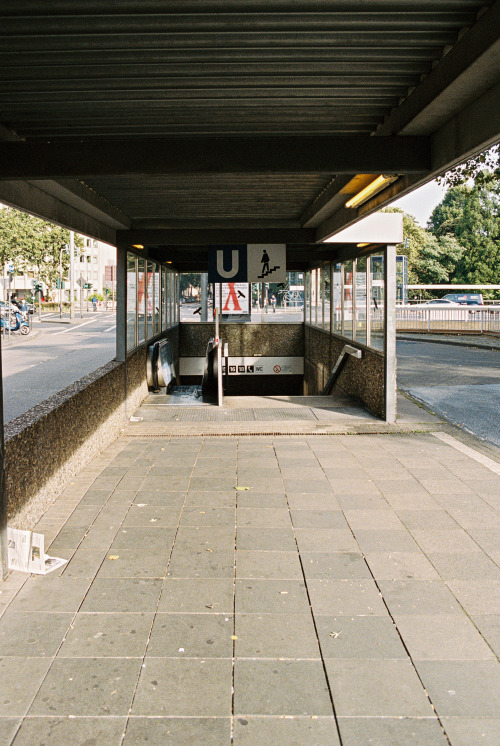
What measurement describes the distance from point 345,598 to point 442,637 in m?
0.66

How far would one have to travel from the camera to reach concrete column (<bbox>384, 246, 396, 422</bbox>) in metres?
9.99

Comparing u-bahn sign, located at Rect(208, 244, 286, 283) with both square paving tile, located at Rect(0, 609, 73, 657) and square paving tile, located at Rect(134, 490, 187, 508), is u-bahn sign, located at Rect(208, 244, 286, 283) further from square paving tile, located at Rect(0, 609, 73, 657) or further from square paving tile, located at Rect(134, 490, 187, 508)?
square paving tile, located at Rect(0, 609, 73, 657)

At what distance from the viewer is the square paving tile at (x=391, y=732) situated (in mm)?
2914

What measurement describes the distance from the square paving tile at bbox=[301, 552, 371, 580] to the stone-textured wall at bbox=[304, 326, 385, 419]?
5598mm

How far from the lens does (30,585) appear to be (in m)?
4.52

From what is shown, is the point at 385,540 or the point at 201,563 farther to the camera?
the point at 385,540

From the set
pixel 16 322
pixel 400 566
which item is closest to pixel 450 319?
pixel 16 322

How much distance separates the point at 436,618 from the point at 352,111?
2.94 metres

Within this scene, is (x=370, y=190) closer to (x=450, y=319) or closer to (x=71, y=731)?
(x=71, y=731)

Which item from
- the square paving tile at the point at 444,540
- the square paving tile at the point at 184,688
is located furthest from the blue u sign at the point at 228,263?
the square paving tile at the point at 184,688

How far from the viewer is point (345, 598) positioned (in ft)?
14.1

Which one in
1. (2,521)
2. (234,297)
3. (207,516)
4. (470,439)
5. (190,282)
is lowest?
(207,516)

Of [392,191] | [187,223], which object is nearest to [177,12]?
[392,191]

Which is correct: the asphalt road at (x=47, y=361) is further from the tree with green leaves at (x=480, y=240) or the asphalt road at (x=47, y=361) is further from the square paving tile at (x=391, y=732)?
the tree with green leaves at (x=480, y=240)
